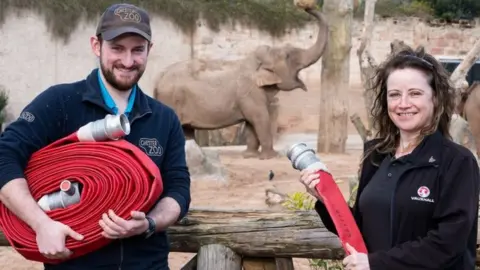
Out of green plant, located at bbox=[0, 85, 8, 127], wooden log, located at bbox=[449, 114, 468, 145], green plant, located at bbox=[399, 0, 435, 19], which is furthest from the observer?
green plant, located at bbox=[399, 0, 435, 19]

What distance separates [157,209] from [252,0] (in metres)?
15.7

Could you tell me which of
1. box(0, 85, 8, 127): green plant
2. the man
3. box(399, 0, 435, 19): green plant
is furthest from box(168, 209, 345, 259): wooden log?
box(399, 0, 435, 19): green plant

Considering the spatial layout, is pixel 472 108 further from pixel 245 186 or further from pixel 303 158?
pixel 303 158

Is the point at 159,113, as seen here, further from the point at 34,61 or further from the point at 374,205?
the point at 34,61

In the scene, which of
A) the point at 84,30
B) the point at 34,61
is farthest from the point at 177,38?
the point at 34,61

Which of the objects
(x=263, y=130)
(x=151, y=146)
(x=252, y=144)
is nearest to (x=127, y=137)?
(x=151, y=146)

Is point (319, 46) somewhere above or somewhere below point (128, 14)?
below

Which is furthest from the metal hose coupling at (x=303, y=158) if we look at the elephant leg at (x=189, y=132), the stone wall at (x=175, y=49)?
the stone wall at (x=175, y=49)

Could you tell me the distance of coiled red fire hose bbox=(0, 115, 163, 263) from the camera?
207cm

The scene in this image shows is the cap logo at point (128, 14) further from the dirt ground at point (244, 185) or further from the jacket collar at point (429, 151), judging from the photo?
the dirt ground at point (244, 185)

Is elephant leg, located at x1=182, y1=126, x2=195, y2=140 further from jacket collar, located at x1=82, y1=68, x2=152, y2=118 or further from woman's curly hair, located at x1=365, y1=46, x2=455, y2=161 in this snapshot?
woman's curly hair, located at x1=365, y1=46, x2=455, y2=161

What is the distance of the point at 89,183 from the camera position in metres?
2.09

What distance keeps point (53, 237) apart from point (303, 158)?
0.71 meters

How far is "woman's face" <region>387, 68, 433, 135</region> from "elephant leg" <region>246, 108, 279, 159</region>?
29.5 feet
